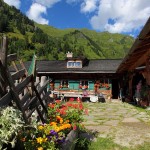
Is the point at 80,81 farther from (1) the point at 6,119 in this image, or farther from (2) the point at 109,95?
(1) the point at 6,119

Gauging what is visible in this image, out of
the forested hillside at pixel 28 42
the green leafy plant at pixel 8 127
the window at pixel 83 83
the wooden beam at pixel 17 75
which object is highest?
the forested hillside at pixel 28 42

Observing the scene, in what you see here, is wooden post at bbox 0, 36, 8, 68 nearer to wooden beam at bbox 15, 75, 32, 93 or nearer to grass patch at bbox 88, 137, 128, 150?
wooden beam at bbox 15, 75, 32, 93

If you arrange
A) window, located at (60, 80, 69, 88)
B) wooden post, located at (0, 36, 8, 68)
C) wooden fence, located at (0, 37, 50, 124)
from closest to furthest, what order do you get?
1. wooden post, located at (0, 36, 8, 68)
2. wooden fence, located at (0, 37, 50, 124)
3. window, located at (60, 80, 69, 88)

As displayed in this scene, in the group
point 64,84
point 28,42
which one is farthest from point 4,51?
point 28,42

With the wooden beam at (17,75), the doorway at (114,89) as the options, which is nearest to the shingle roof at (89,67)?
the doorway at (114,89)

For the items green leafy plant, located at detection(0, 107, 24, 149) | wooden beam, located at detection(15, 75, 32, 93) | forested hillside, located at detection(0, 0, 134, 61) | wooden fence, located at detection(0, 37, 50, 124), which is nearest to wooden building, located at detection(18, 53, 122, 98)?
wooden fence, located at detection(0, 37, 50, 124)

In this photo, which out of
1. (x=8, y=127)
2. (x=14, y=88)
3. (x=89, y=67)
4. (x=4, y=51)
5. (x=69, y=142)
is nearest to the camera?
Answer: (x=8, y=127)

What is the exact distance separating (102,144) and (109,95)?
18614 millimetres

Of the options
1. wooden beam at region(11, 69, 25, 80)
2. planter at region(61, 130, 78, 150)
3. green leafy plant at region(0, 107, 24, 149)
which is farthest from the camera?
planter at region(61, 130, 78, 150)

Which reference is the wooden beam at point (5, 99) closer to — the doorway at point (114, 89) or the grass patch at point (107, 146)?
the grass patch at point (107, 146)

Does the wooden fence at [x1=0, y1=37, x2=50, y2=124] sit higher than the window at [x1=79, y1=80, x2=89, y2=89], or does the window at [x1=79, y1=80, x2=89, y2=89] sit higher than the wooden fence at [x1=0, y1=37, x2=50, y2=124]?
the wooden fence at [x1=0, y1=37, x2=50, y2=124]

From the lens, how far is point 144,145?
5.80 m

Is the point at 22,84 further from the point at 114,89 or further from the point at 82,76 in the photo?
the point at 114,89

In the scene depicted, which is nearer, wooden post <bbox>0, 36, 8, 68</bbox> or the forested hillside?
wooden post <bbox>0, 36, 8, 68</bbox>
